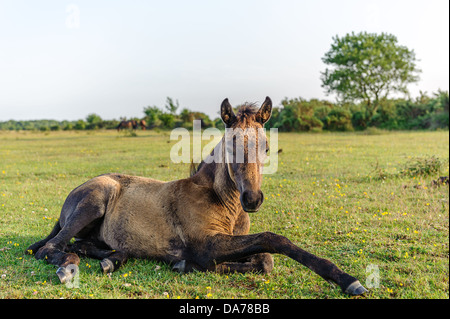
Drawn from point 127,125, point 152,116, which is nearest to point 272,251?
point 127,125

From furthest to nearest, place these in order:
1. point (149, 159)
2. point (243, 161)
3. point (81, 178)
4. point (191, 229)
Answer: point (149, 159), point (81, 178), point (191, 229), point (243, 161)

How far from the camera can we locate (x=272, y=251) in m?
4.21

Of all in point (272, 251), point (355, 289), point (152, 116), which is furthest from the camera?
point (152, 116)

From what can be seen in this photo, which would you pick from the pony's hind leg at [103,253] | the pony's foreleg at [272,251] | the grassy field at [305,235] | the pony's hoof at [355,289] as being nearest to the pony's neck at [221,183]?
the pony's foreleg at [272,251]

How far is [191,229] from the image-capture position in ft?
15.4

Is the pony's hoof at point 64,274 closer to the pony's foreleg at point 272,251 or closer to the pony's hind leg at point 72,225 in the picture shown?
the pony's hind leg at point 72,225

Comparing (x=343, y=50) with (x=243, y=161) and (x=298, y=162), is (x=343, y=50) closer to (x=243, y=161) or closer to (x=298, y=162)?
(x=298, y=162)

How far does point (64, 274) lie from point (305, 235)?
3.90 meters

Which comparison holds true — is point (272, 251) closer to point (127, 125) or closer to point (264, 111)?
point (264, 111)

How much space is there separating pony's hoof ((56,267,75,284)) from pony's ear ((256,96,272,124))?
9.81 ft

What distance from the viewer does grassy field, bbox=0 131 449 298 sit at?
13.9 ft

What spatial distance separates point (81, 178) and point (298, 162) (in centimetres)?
849

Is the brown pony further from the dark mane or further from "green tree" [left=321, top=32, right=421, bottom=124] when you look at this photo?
"green tree" [left=321, top=32, right=421, bottom=124]

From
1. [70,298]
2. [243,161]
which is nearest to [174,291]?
[70,298]
